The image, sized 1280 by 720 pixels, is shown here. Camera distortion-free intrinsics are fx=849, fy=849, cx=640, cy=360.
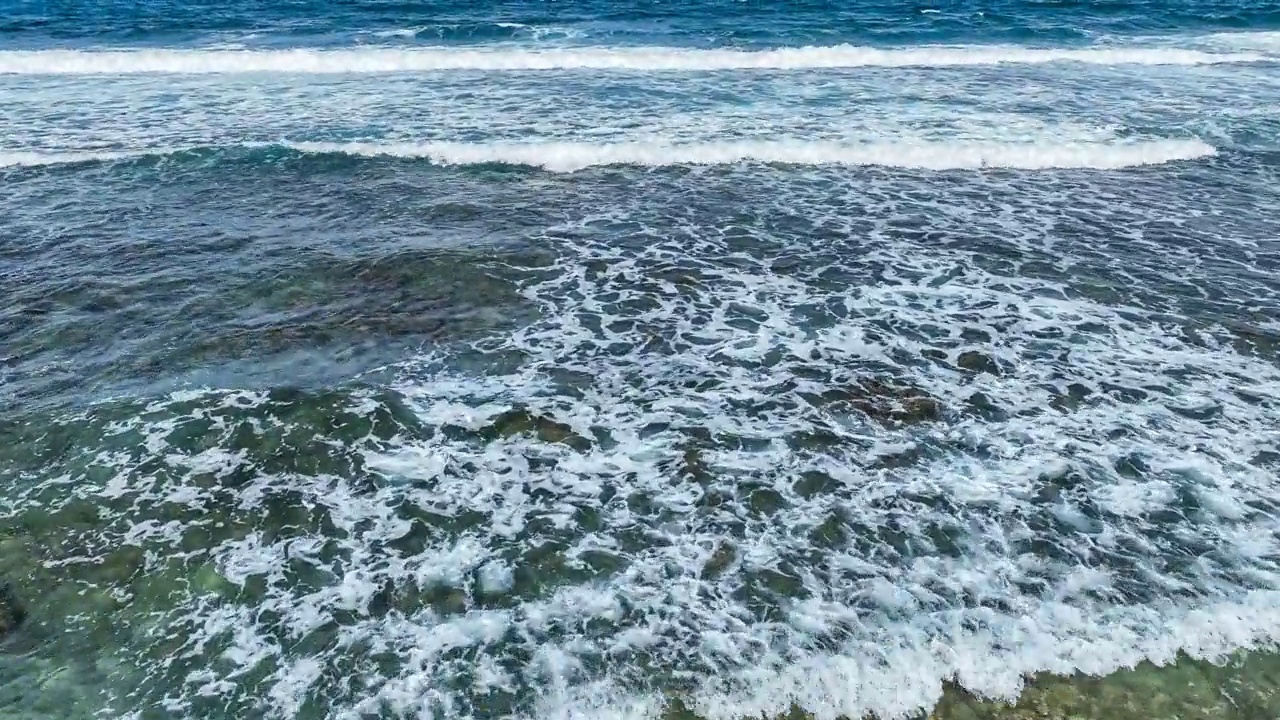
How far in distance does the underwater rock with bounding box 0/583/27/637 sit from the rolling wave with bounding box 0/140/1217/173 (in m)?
11.0

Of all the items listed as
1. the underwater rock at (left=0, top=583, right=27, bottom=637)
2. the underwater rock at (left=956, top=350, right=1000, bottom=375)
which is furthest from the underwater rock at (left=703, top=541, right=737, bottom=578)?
the underwater rock at (left=0, top=583, right=27, bottom=637)

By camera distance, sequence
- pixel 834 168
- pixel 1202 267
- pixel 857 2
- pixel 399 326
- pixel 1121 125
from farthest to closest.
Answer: pixel 857 2, pixel 1121 125, pixel 834 168, pixel 1202 267, pixel 399 326

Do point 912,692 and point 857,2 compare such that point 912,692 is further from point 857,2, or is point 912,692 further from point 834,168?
point 857,2

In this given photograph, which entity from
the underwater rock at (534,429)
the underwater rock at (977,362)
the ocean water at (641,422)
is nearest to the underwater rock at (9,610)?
the ocean water at (641,422)

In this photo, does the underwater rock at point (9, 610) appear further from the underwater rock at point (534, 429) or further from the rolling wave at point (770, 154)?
the rolling wave at point (770, 154)

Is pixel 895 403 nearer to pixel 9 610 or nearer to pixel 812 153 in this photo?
pixel 9 610

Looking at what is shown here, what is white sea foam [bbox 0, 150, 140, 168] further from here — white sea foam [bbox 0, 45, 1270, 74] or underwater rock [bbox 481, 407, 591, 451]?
underwater rock [bbox 481, 407, 591, 451]

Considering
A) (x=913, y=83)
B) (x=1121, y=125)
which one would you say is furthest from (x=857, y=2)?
(x=1121, y=125)

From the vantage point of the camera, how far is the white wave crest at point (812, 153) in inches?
612

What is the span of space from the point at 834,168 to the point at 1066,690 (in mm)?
11623

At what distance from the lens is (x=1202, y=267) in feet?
35.6

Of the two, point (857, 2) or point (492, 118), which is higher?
point (857, 2)

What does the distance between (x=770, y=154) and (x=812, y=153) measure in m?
0.79

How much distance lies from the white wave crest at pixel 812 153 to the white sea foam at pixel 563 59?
9394 mm
